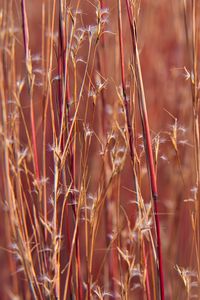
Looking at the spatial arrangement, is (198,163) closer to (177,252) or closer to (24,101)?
(177,252)

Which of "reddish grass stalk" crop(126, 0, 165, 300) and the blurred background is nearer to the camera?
"reddish grass stalk" crop(126, 0, 165, 300)

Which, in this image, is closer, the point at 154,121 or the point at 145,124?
the point at 145,124

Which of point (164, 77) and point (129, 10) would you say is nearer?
point (129, 10)

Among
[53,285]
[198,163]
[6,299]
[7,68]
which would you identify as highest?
[7,68]

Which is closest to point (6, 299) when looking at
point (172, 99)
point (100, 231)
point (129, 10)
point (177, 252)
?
point (100, 231)

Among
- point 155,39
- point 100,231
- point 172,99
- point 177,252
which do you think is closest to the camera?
point 177,252

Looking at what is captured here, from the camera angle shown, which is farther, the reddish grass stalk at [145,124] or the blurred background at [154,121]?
the blurred background at [154,121]

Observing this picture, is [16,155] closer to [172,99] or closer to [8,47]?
[8,47]

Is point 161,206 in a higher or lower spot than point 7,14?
lower

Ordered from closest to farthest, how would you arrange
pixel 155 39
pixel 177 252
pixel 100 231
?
pixel 177 252 < pixel 100 231 < pixel 155 39
